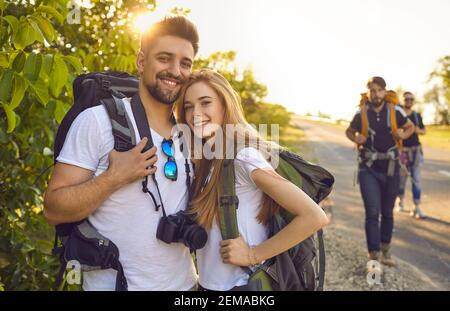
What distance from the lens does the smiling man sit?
1840mm

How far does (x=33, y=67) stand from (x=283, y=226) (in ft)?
3.98

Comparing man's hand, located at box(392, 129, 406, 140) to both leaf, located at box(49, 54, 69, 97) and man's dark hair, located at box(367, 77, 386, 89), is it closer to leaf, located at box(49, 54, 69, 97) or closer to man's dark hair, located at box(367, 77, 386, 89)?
man's dark hair, located at box(367, 77, 386, 89)

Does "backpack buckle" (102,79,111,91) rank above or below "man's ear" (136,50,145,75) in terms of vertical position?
below

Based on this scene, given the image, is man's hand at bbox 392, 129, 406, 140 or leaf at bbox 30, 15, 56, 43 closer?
leaf at bbox 30, 15, 56, 43

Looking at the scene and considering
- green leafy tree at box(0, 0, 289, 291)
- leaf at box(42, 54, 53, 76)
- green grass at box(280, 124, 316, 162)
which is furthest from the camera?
green grass at box(280, 124, 316, 162)

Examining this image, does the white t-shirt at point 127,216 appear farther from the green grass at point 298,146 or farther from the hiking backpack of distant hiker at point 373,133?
the green grass at point 298,146

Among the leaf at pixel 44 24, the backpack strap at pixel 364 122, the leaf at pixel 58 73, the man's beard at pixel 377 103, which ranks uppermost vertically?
the leaf at pixel 44 24

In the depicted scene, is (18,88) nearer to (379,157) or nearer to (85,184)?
(85,184)

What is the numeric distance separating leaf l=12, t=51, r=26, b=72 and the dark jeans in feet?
14.1

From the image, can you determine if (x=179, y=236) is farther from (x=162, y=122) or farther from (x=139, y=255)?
(x=162, y=122)

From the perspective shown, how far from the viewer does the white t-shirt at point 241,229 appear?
209cm

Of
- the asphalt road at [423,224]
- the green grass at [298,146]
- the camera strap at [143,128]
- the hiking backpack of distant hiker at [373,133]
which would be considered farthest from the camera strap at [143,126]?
the green grass at [298,146]

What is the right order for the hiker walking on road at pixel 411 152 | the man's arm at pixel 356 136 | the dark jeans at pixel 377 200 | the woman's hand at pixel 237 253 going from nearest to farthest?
the woman's hand at pixel 237 253
the dark jeans at pixel 377 200
the man's arm at pixel 356 136
the hiker walking on road at pixel 411 152

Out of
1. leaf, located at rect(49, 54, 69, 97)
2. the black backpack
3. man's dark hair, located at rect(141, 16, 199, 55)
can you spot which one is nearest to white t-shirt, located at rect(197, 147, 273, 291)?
the black backpack
